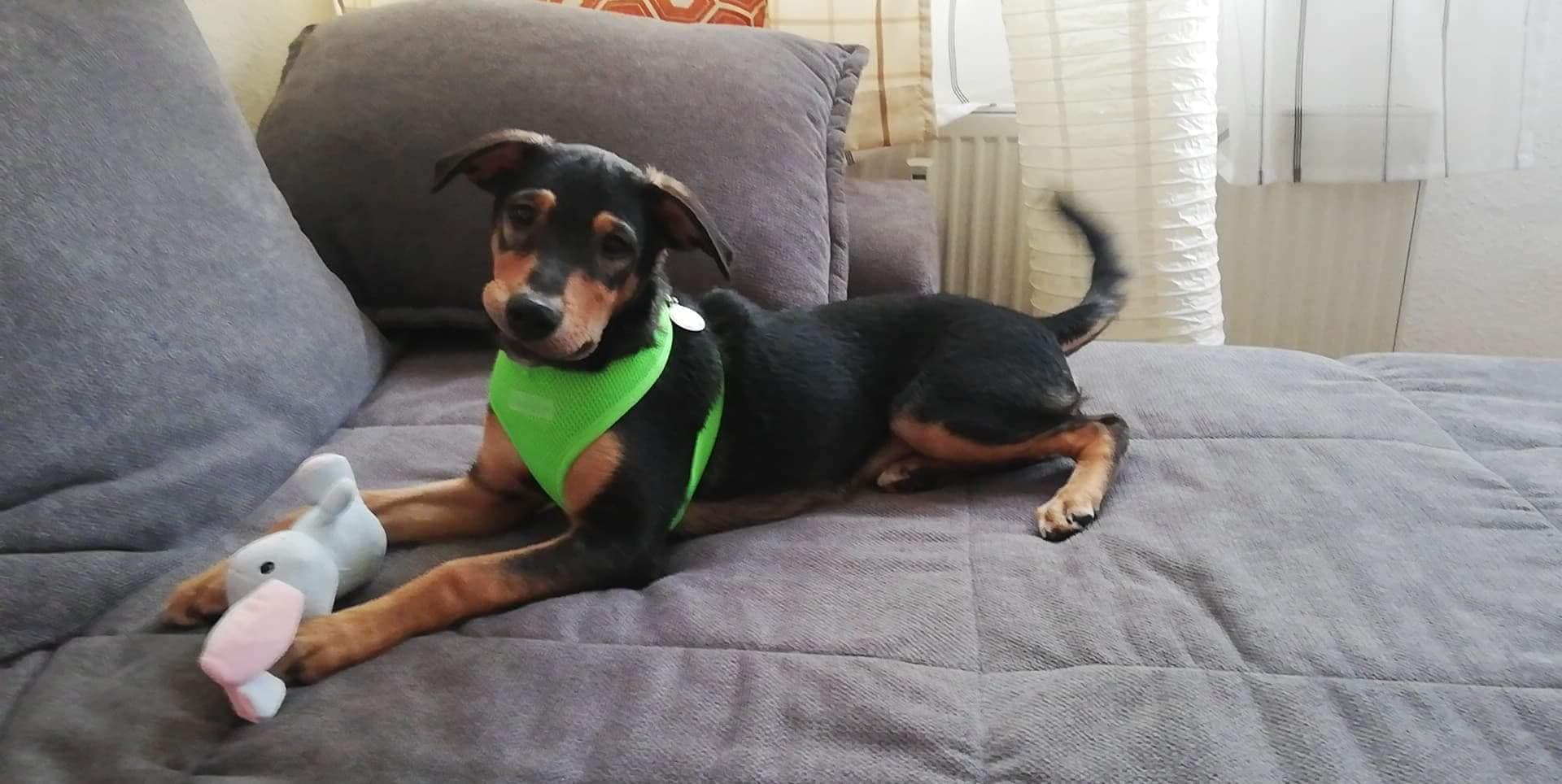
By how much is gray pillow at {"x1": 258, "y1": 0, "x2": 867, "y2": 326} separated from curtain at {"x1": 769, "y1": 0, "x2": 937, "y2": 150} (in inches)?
15.8

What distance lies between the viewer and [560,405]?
1.12 meters

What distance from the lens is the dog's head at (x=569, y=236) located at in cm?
103

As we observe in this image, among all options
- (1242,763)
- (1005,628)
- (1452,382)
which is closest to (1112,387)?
(1452,382)

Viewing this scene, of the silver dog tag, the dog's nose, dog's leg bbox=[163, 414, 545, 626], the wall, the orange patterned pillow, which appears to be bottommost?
the wall

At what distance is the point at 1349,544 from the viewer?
3.47 feet

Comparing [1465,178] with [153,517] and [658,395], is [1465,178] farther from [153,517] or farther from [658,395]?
[153,517]

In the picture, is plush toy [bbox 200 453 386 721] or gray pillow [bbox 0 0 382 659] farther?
gray pillow [bbox 0 0 382 659]

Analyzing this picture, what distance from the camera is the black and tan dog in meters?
1.01

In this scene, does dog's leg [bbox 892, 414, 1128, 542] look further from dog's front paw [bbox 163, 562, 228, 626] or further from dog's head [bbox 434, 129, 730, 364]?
dog's front paw [bbox 163, 562, 228, 626]

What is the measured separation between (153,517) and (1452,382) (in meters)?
1.58

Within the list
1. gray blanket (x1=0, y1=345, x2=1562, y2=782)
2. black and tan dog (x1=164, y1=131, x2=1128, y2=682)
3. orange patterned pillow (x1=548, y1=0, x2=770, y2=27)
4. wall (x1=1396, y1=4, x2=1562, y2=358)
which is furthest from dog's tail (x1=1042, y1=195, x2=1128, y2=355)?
wall (x1=1396, y1=4, x2=1562, y2=358)

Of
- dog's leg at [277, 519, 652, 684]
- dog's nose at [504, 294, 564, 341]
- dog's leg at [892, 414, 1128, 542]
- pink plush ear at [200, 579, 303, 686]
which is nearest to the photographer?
pink plush ear at [200, 579, 303, 686]

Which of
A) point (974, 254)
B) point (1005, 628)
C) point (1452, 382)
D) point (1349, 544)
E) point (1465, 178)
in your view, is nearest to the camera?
point (1005, 628)

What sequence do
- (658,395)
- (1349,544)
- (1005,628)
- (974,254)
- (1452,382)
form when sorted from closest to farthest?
(1005,628), (1349,544), (658,395), (1452,382), (974,254)
